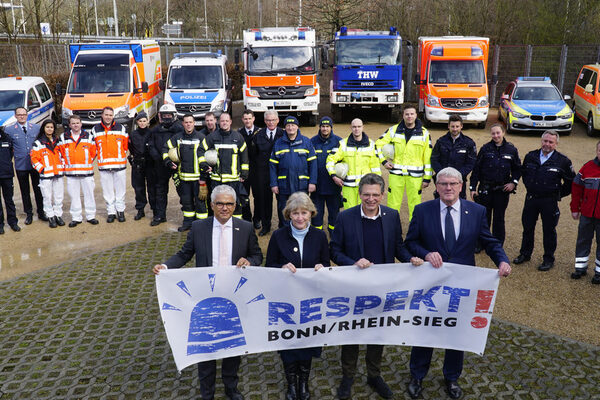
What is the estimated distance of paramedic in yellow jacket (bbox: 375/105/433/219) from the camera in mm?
8414

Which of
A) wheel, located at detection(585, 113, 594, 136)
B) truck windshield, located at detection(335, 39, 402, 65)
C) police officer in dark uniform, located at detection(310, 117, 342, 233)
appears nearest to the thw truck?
truck windshield, located at detection(335, 39, 402, 65)

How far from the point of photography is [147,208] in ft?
36.9

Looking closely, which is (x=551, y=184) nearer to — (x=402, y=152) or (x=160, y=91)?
(x=402, y=152)

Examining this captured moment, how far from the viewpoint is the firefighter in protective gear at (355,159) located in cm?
808

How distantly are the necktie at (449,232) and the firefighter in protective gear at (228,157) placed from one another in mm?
4468

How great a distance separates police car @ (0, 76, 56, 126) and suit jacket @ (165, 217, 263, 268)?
12869 mm

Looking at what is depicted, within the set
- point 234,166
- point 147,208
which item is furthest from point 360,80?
point 234,166

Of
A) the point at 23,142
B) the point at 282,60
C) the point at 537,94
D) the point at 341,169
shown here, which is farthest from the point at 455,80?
the point at 23,142

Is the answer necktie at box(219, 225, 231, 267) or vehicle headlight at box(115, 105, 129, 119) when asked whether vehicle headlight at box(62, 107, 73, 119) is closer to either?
vehicle headlight at box(115, 105, 129, 119)

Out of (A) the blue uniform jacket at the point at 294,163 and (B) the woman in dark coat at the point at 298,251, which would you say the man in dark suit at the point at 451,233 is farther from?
(A) the blue uniform jacket at the point at 294,163

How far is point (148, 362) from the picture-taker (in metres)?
5.59

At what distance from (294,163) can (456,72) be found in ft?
44.0

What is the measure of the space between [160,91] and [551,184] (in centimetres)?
1866

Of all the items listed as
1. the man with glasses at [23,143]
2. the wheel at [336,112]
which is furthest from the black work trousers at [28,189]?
the wheel at [336,112]
